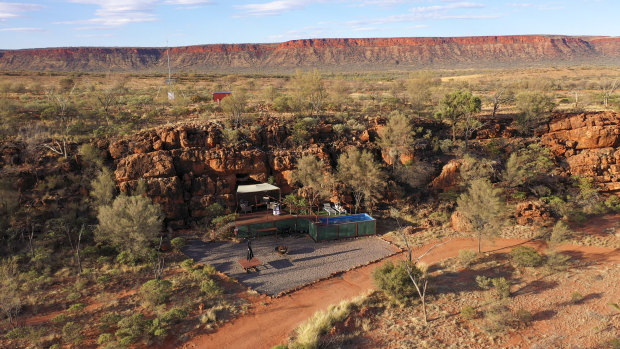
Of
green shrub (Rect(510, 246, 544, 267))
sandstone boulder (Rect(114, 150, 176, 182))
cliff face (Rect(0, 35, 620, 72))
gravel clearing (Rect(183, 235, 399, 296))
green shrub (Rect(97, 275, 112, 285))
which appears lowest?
gravel clearing (Rect(183, 235, 399, 296))

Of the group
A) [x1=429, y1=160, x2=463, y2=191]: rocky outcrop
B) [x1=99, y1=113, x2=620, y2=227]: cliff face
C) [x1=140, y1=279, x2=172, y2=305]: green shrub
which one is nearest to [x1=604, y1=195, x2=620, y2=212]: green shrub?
[x1=99, y1=113, x2=620, y2=227]: cliff face

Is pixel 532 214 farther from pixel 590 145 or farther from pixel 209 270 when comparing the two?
pixel 209 270

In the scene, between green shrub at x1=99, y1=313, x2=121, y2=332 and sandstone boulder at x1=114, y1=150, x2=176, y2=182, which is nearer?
green shrub at x1=99, y1=313, x2=121, y2=332

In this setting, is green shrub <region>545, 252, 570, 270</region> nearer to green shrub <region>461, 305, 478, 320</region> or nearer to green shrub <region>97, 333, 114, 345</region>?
green shrub <region>461, 305, 478, 320</region>

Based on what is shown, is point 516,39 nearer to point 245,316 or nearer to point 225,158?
point 225,158

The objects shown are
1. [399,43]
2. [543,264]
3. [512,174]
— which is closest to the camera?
[543,264]

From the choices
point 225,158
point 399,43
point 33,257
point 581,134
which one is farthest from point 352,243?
point 399,43

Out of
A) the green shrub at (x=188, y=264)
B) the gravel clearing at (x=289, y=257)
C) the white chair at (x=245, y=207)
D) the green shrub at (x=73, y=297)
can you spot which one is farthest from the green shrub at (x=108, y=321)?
the white chair at (x=245, y=207)
